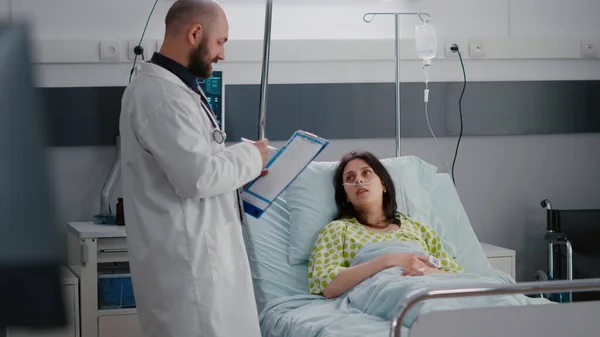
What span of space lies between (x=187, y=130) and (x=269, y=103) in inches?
67.9

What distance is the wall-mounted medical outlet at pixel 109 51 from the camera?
337cm

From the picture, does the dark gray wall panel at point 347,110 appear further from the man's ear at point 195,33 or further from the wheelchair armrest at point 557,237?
the man's ear at point 195,33

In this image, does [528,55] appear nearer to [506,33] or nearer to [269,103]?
[506,33]

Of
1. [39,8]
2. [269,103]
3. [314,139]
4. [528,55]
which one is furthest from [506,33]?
[39,8]

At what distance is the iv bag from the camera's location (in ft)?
11.2

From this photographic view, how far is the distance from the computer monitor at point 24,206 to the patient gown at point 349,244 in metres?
2.13

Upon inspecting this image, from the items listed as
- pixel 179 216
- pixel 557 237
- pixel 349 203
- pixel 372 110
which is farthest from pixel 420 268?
pixel 372 110

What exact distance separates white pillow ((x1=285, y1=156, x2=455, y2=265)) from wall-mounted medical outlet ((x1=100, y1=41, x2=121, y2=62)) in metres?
1.04

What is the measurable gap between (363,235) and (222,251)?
91 cm

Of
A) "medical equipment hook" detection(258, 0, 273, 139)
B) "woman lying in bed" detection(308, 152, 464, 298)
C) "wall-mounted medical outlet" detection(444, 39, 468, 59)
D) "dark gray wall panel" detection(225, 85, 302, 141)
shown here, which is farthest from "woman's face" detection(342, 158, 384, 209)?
"wall-mounted medical outlet" detection(444, 39, 468, 59)

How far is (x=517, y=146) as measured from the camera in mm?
3885

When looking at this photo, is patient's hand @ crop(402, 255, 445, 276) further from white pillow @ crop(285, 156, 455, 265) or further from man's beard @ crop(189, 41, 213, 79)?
man's beard @ crop(189, 41, 213, 79)

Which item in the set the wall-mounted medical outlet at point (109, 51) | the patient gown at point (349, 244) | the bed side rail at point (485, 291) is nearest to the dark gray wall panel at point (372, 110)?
the wall-mounted medical outlet at point (109, 51)

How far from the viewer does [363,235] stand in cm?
273
